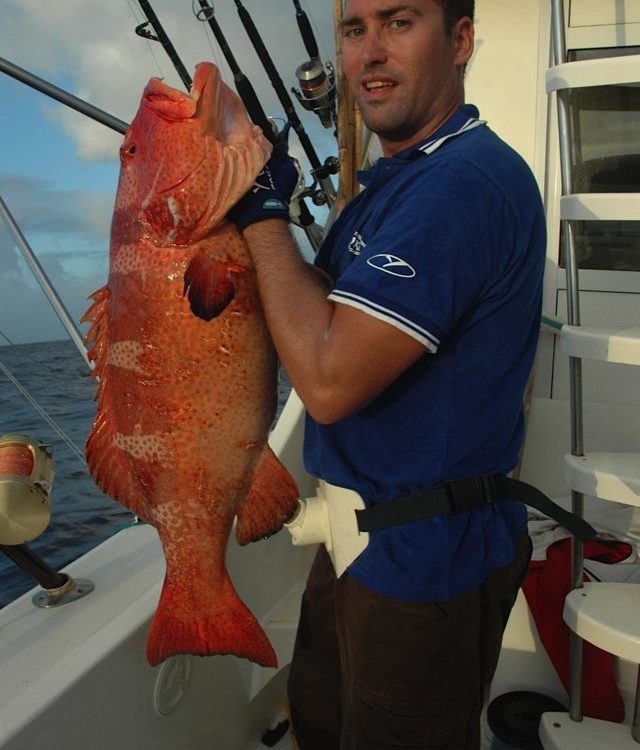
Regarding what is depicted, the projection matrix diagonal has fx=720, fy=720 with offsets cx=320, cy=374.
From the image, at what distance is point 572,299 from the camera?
2.15 metres

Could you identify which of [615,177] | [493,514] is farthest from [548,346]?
[493,514]

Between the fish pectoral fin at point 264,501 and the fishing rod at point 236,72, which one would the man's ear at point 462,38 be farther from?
the fishing rod at point 236,72

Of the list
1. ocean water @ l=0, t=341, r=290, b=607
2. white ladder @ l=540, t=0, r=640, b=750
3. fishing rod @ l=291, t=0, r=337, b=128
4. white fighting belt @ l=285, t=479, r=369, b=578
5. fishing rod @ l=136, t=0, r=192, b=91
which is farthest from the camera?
ocean water @ l=0, t=341, r=290, b=607

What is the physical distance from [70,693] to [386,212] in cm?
147

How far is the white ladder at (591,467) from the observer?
196cm

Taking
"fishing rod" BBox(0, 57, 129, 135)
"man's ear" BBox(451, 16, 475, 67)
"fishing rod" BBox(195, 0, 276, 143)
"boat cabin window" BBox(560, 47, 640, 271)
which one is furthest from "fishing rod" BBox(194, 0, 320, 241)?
"man's ear" BBox(451, 16, 475, 67)

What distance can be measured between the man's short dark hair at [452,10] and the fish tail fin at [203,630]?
1506 millimetres

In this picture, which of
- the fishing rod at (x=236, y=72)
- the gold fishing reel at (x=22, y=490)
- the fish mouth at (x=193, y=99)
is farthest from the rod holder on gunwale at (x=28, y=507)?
the fishing rod at (x=236, y=72)

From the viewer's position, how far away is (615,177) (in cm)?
361

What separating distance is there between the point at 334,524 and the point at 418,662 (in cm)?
39

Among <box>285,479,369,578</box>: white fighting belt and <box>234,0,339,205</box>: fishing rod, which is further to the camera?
<box>234,0,339,205</box>: fishing rod

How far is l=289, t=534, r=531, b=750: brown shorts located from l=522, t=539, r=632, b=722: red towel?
80 centimetres

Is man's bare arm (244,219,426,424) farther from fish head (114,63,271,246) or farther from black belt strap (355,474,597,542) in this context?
black belt strap (355,474,597,542)

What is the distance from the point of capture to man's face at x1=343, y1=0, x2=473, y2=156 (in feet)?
5.65
